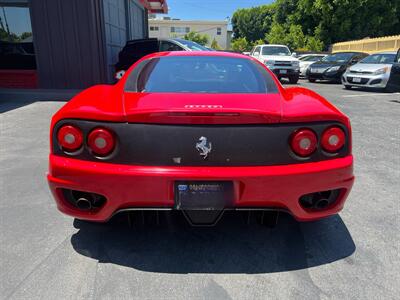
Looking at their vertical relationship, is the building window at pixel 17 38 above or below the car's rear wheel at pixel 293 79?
above

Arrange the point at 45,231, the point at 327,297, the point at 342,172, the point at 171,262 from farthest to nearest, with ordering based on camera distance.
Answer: the point at 45,231 < the point at 171,262 < the point at 342,172 < the point at 327,297

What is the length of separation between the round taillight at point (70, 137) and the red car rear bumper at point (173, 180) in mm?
82

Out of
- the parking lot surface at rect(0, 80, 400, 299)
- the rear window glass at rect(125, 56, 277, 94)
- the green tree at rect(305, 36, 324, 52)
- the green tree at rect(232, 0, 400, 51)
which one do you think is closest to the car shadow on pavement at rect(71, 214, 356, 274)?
the parking lot surface at rect(0, 80, 400, 299)

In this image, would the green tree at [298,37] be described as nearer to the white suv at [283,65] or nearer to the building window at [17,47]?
the white suv at [283,65]

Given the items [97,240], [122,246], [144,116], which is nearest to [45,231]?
[97,240]

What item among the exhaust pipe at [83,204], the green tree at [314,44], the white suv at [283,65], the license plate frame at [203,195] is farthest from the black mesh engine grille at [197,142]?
the green tree at [314,44]

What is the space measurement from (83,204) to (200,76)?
1.52 m

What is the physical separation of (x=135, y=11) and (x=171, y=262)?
636 inches

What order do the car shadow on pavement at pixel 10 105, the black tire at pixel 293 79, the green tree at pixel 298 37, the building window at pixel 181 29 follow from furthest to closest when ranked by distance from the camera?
the building window at pixel 181 29 < the green tree at pixel 298 37 < the black tire at pixel 293 79 < the car shadow on pavement at pixel 10 105

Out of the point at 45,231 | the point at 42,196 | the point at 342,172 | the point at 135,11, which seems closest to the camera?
the point at 342,172

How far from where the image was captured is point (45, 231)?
2.70m

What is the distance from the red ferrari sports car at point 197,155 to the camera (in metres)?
2.04

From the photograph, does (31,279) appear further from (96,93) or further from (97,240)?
(96,93)

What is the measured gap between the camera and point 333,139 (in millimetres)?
2180
